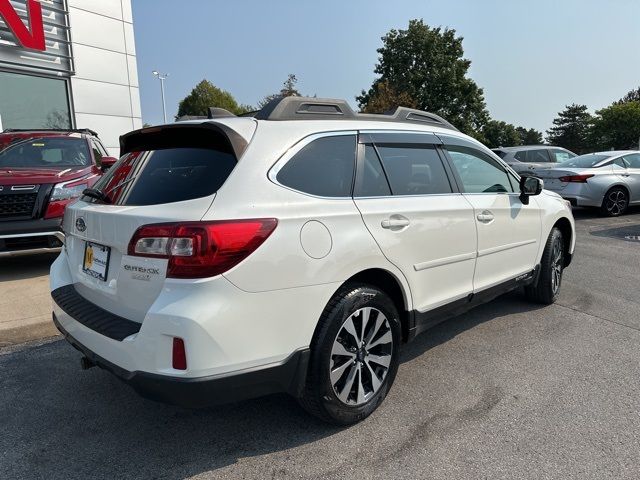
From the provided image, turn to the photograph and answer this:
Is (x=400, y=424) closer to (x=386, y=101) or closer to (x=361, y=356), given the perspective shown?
(x=361, y=356)

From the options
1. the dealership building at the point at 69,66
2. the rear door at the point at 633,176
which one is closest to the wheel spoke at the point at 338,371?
the rear door at the point at 633,176

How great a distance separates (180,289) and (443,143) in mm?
2377

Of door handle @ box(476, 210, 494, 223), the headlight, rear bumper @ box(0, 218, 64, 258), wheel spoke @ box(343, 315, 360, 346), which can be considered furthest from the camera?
the headlight

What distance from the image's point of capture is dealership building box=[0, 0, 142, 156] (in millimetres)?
10977

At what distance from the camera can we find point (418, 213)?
298cm

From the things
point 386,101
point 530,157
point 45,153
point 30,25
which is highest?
point 386,101

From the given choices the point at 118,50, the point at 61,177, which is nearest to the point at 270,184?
the point at 61,177

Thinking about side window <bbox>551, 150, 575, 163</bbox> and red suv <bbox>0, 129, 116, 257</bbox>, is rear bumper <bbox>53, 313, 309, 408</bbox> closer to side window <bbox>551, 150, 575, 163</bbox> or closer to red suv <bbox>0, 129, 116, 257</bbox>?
red suv <bbox>0, 129, 116, 257</bbox>

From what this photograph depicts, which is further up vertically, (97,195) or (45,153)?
(45,153)

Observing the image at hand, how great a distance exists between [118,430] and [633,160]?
12192mm

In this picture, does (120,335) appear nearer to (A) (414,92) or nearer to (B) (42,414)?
(B) (42,414)

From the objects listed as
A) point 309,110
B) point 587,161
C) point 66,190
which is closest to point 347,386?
point 309,110

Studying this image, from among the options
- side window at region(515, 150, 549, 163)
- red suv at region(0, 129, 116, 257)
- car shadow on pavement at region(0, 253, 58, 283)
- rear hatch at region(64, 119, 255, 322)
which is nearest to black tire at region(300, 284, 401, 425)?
rear hatch at region(64, 119, 255, 322)

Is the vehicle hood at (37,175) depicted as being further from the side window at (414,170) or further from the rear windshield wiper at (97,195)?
the side window at (414,170)
